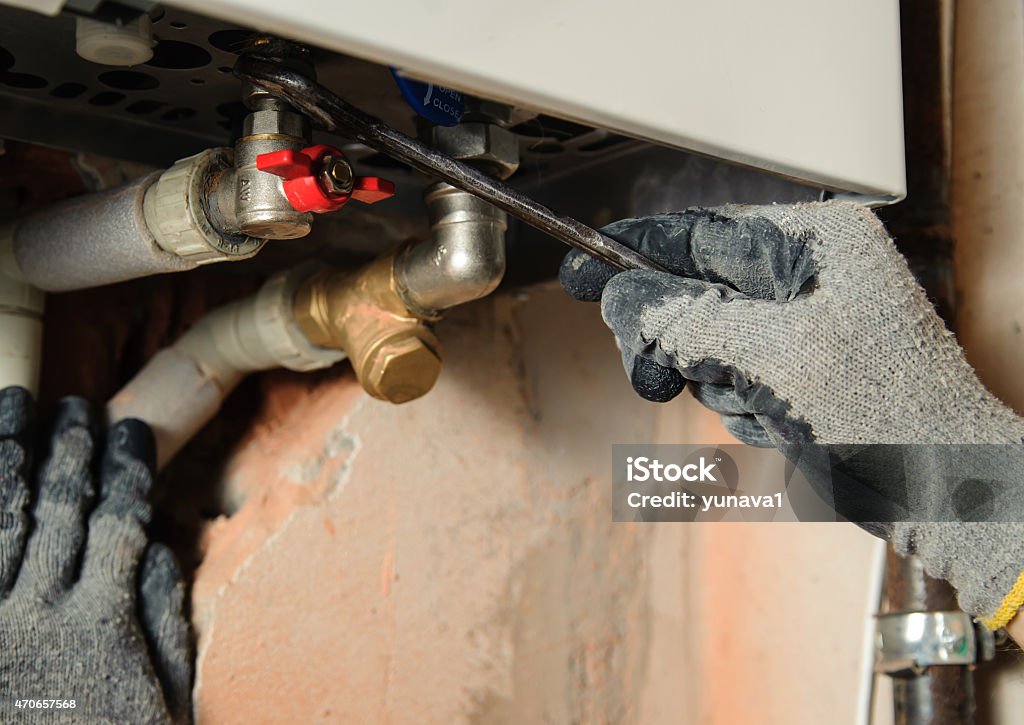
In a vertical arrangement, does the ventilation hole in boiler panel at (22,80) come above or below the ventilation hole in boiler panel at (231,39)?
below

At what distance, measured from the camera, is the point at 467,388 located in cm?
80

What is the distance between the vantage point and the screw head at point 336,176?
0.47 m

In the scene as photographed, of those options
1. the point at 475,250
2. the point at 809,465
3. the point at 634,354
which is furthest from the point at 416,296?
the point at 809,465

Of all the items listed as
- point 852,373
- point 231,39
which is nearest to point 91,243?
point 231,39

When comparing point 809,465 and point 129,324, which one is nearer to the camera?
point 809,465

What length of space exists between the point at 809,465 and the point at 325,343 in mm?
372

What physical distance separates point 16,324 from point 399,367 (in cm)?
29

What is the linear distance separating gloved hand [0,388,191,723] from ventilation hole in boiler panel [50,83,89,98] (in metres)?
0.22

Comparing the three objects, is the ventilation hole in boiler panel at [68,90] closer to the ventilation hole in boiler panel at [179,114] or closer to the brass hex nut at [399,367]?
the ventilation hole in boiler panel at [179,114]

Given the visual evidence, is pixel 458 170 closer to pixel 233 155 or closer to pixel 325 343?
pixel 233 155

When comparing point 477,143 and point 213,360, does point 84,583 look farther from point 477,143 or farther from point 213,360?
point 477,143

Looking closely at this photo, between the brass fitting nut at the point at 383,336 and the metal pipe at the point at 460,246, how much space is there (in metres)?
0.04
